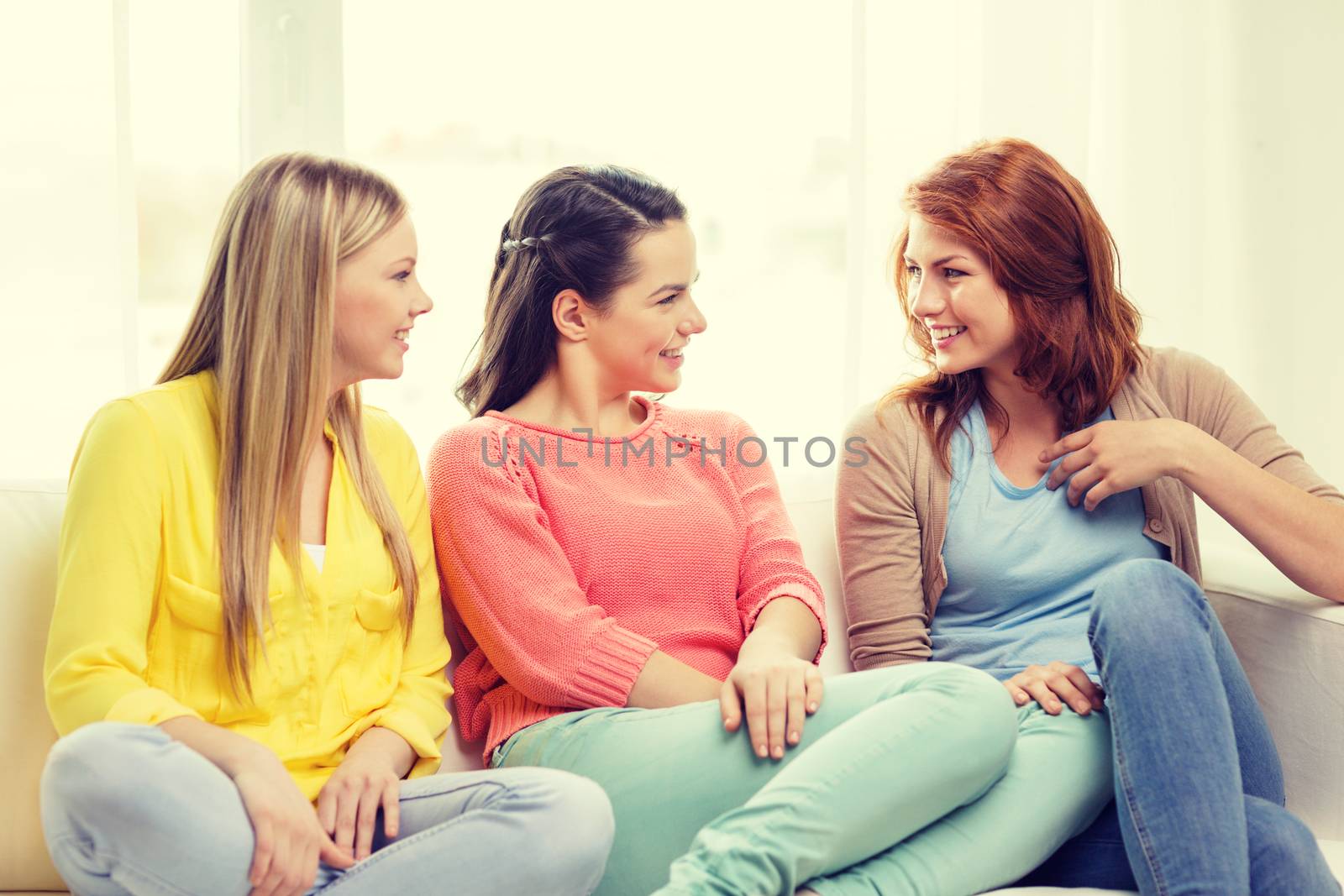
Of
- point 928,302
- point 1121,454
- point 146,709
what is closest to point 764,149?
point 928,302

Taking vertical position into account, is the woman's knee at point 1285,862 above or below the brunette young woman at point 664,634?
below

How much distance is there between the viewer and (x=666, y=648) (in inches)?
61.4

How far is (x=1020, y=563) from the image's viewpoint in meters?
1.64

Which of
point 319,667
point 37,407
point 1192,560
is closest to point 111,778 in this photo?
point 319,667

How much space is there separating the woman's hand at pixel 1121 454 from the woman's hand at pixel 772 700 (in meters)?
0.47

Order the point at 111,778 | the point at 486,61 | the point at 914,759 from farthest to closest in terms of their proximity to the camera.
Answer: the point at 486,61, the point at 914,759, the point at 111,778

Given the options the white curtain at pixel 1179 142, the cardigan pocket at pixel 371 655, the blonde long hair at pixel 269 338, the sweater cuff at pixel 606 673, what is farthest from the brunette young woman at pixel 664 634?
the white curtain at pixel 1179 142

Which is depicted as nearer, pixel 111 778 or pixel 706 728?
pixel 111 778

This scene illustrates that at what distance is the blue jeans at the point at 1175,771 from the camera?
1.23m

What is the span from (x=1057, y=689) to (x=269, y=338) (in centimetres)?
99

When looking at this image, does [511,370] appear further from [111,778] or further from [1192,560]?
[1192,560]

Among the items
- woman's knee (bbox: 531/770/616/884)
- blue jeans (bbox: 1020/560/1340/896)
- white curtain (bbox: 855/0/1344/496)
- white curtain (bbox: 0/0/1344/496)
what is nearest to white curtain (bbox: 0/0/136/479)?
white curtain (bbox: 0/0/1344/496)

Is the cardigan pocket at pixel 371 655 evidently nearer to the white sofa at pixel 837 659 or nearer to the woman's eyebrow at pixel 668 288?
the white sofa at pixel 837 659

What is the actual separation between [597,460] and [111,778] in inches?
28.8
